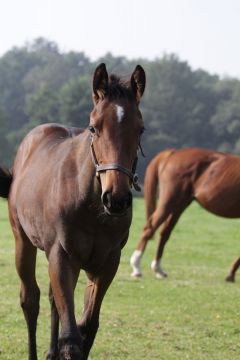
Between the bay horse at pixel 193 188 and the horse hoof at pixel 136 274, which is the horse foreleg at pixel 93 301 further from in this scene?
the bay horse at pixel 193 188

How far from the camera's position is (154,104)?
85.1 metres

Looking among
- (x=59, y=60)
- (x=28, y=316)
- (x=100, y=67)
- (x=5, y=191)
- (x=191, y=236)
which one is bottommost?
(x=59, y=60)

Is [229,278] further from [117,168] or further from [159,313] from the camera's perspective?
[117,168]

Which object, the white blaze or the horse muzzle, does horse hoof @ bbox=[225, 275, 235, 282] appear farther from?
the horse muzzle

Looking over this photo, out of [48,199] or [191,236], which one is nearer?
[48,199]

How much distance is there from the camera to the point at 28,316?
647 cm

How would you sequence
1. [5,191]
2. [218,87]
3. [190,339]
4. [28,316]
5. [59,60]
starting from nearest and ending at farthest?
[28,316] < [5,191] < [190,339] < [218,87] < [59,60]

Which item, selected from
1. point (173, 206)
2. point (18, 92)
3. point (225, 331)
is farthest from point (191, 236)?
point (18, 92)

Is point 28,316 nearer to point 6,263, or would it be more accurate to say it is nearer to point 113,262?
point 113,262

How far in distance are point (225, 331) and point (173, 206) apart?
495cm

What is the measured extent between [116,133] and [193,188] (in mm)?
8420

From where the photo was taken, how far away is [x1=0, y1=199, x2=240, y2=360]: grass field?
7.09m

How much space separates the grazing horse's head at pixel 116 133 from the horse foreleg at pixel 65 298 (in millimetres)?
706

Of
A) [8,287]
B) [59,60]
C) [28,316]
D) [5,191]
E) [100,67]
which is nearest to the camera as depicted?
[100,67]
